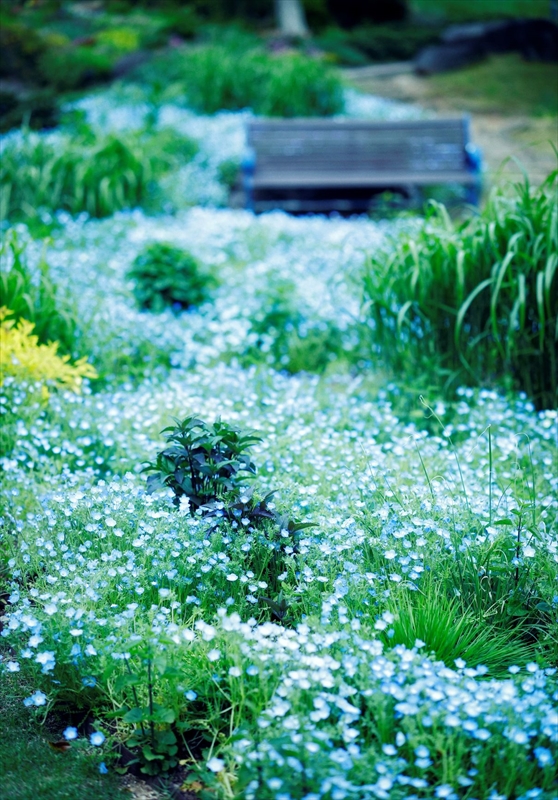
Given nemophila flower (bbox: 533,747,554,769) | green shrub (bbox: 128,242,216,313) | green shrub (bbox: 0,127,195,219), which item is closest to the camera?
nemophila flower (bbox: 533,747,554,769)

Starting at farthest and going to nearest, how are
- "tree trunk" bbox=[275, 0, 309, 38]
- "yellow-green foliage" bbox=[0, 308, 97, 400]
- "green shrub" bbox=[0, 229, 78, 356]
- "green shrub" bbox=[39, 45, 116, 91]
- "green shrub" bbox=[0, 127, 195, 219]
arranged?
"tree trunk" bbox=[275, 0, 309, 38]
"green shrub" bbox=[39, 45, 116, 91]
"green shrub" bbox=[0, 127, 195, 219]
"green shrub" bbox=[0, 229, 78, 356]
"yellow-green foliage" bbox=[0, 308, 97, 400]

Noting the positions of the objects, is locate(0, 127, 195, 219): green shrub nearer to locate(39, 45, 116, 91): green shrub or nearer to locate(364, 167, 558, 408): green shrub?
locate(364, 167, 558, 408): green shrub

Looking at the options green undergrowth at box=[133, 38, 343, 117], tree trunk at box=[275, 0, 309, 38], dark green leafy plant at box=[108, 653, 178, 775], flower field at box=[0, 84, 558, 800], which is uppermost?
tree trunk at box=[275, 0, 309, 38]

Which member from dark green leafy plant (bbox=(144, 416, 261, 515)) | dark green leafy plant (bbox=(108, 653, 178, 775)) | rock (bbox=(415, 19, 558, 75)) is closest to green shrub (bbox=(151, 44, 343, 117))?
rock (bbox=(415, 19, 558, 75))

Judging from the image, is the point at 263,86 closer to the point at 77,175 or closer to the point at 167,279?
the point at 77,175

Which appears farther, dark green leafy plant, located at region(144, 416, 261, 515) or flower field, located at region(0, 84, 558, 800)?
dark green leafy plant, located at region(144, 416, 261, 515)

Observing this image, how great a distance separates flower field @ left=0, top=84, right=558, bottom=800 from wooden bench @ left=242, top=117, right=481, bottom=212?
165 inches

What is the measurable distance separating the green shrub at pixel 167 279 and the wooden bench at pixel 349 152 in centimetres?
308

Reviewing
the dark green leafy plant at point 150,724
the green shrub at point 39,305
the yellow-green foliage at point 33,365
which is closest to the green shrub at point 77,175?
the green shrub at point 39,305

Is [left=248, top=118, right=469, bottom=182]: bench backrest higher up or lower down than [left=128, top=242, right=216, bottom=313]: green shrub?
higher up

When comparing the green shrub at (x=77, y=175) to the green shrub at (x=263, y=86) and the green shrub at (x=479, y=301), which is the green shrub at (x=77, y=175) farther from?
the green shrub at (x=479, y=301)

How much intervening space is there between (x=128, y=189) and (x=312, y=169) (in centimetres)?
215

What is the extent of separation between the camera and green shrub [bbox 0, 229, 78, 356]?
181 inches

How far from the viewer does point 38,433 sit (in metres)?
3.67
